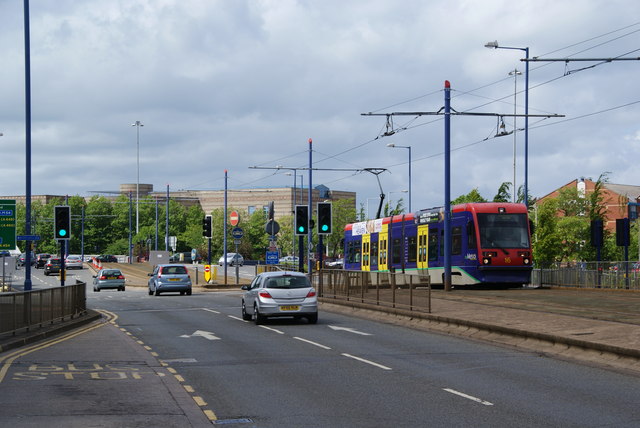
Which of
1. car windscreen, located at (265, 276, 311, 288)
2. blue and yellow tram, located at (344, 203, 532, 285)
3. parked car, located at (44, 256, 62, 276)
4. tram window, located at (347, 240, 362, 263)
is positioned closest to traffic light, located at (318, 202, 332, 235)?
blue and yellow tram, located at (344, 203, 532, 285)

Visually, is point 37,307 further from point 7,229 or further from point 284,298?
point 7,229

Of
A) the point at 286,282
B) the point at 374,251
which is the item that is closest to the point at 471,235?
the point at 374,251

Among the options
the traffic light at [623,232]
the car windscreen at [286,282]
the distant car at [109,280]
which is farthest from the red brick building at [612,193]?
the car windscreen at [286,282]

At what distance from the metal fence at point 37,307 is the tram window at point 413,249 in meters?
16.8

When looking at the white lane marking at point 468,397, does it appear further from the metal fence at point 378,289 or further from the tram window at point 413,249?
the tram window at point 413,249

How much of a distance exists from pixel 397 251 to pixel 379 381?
29247mm

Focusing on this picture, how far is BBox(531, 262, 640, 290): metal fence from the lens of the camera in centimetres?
3716

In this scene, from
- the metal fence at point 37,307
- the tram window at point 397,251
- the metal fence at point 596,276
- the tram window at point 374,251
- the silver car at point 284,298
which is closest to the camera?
the metal fence at point 37,307

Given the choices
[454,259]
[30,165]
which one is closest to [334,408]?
[30,165]

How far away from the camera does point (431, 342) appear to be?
65.8 feet

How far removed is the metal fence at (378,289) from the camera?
2562cm

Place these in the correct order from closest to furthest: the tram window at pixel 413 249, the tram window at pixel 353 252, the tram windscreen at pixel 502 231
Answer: the tram windscreen at pixel 502 231, the tram window at pixel 413 249, the tram window at pixel 353 252

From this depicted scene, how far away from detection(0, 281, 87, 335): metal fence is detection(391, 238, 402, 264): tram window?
695 inches

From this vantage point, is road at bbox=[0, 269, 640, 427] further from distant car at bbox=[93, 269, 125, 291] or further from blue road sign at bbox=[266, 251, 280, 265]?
distant car at bbox=[93, 269, 125, 291]
